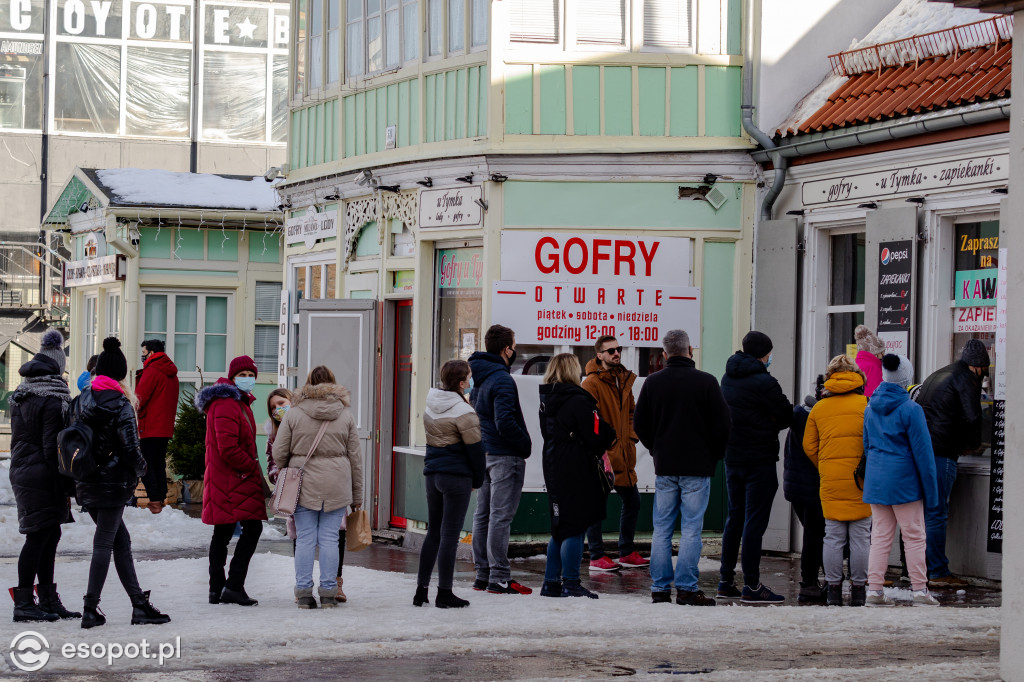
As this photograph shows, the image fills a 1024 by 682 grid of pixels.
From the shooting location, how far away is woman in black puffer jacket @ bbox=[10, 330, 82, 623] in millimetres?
9555

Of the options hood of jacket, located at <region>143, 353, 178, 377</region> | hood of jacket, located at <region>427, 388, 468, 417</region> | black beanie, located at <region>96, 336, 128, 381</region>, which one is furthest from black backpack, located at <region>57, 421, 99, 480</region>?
hood of jacket, located at <region>143, 353, 178, 377</region>

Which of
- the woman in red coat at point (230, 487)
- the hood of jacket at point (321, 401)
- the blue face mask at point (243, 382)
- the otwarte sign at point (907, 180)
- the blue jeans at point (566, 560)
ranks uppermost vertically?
the otwarte sign at point (907, 180)

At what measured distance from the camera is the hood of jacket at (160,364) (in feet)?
57.2

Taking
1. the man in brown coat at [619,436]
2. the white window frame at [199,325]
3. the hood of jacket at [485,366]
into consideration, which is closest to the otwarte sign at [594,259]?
the man in brown coat at [619,436]

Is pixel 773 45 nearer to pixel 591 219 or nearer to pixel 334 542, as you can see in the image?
pixel 591 219

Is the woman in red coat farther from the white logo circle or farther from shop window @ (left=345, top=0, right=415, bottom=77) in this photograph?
shop window @ (left=345, top=0, right=415, bottom=77)

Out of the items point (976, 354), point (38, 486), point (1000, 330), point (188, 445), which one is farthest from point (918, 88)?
point (188, 445)

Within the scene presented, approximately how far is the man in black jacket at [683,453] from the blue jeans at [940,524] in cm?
196

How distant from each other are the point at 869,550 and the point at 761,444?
A: 1021 millimetres

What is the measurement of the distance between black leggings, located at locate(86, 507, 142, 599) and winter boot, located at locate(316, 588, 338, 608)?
4.11 feet

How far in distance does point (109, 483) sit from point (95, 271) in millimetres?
14578

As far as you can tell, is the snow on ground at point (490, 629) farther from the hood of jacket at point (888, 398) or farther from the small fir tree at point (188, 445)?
the small fir tree at point (188, 445)

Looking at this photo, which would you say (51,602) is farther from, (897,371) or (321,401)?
(897,371)

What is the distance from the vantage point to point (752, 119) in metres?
14.0
